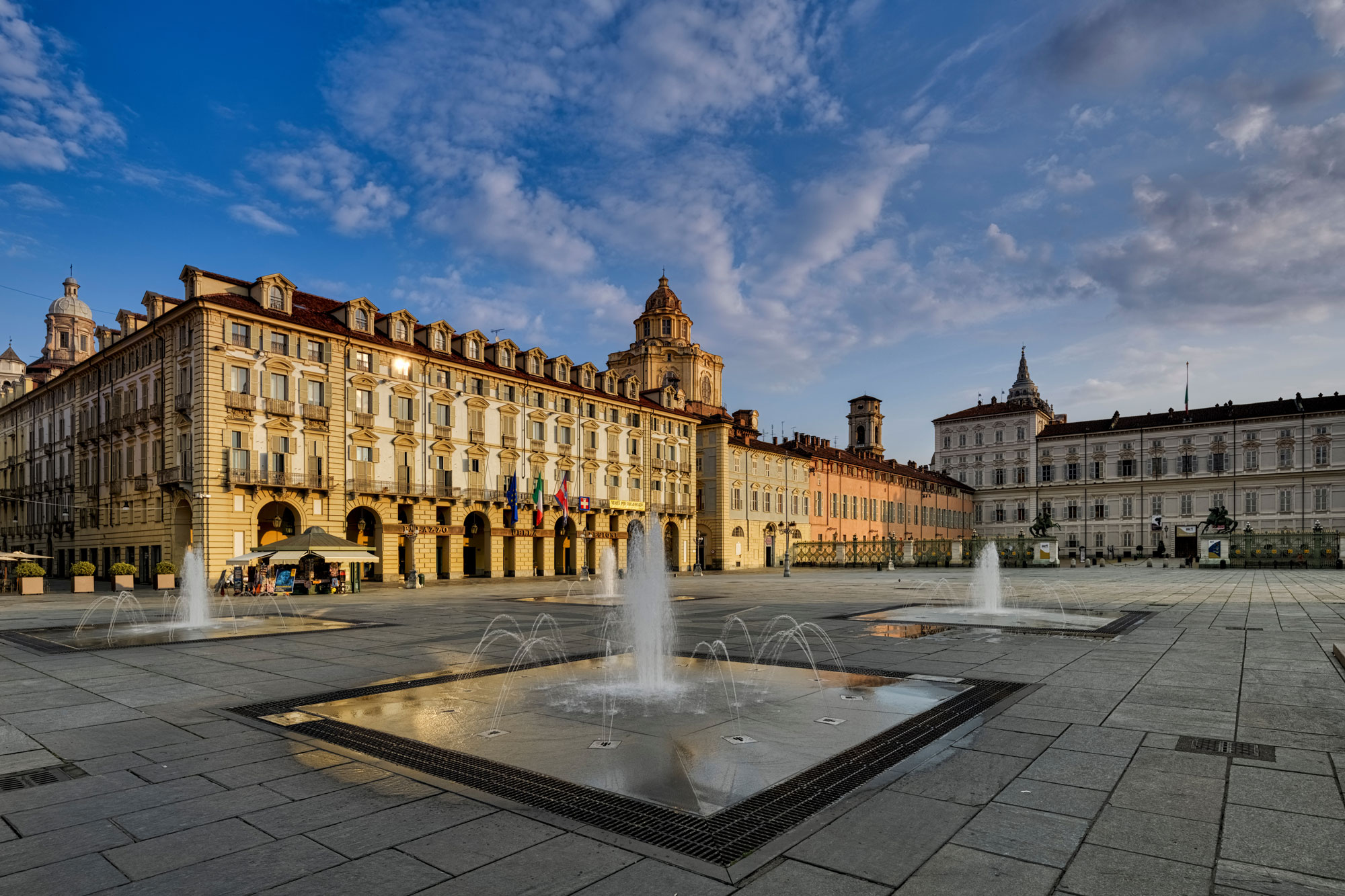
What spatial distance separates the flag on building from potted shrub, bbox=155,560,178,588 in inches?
799

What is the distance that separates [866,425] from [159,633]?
111 meters

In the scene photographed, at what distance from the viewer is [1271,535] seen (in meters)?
64.9

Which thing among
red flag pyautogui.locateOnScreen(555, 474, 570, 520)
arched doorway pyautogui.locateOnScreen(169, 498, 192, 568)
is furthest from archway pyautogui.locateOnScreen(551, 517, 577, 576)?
arched doorway pyautogui.locateOnScreen(169, 498, 192, 568)

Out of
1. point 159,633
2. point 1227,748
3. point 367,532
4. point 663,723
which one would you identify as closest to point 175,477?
point 367,532

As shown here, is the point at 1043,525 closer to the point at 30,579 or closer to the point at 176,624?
the point at 30,579

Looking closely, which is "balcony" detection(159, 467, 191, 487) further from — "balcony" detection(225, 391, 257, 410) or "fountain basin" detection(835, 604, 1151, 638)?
"fountain basin" detection(835, 604, 1151, 638)

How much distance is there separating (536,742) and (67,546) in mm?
66687

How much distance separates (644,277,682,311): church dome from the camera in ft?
317

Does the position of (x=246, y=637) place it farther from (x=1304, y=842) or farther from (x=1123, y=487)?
(x=1123, y=487)

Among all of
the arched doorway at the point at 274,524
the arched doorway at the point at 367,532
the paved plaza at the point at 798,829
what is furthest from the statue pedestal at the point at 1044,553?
the paved plaza at the point at 798,829

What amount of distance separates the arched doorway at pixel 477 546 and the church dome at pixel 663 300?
155 feet

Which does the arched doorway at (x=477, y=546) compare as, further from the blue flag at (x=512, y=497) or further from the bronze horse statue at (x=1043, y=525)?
the bronze horse statue at (x=1043, y=525)

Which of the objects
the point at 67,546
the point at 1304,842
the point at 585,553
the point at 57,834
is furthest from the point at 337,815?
the point at 67,546

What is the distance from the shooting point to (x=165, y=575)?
40031mm
